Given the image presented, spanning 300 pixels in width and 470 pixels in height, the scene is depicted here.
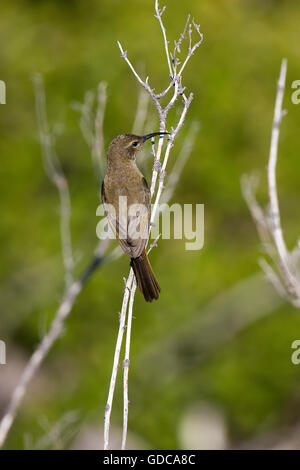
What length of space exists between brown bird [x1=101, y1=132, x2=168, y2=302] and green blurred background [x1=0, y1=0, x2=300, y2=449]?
264cm

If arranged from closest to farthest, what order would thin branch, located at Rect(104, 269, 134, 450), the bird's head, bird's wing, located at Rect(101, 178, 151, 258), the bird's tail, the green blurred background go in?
thin branch, located at Rect(104, 269, 134, 450)
the bird's tail
bird's wing, located at Rect(101, 178, 151, 258)
the bird's head
the green blurred background

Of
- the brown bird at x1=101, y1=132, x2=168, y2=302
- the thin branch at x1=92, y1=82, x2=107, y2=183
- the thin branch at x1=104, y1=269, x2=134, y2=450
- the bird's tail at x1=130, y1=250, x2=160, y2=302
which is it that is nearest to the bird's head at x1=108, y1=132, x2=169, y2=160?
the brown bird at x1=101, y1=132, x2=168, y2=302

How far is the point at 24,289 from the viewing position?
7.25 meters

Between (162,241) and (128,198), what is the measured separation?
3024mm

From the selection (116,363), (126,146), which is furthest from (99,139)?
(116,363)

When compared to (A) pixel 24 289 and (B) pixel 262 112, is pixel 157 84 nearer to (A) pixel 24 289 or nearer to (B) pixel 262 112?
(B) pixel 262 112

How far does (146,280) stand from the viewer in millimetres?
3998

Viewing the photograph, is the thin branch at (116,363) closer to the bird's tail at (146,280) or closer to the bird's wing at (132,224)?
the bird's tail at (146,280)

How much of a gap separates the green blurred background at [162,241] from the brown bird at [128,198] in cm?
264

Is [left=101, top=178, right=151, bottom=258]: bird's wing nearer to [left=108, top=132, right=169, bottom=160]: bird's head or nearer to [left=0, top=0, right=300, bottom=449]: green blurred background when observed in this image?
[left=108, top=132, right=169, bottom=160]: bird's head

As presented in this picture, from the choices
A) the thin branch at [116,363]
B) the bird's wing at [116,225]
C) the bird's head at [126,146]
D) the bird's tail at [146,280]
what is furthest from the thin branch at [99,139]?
the thin branch at [116,363]

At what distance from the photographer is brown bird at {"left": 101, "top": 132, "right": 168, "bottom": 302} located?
419 centimetres

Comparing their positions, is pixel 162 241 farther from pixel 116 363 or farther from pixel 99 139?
pixel 116 363

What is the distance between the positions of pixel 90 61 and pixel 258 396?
417 cm
